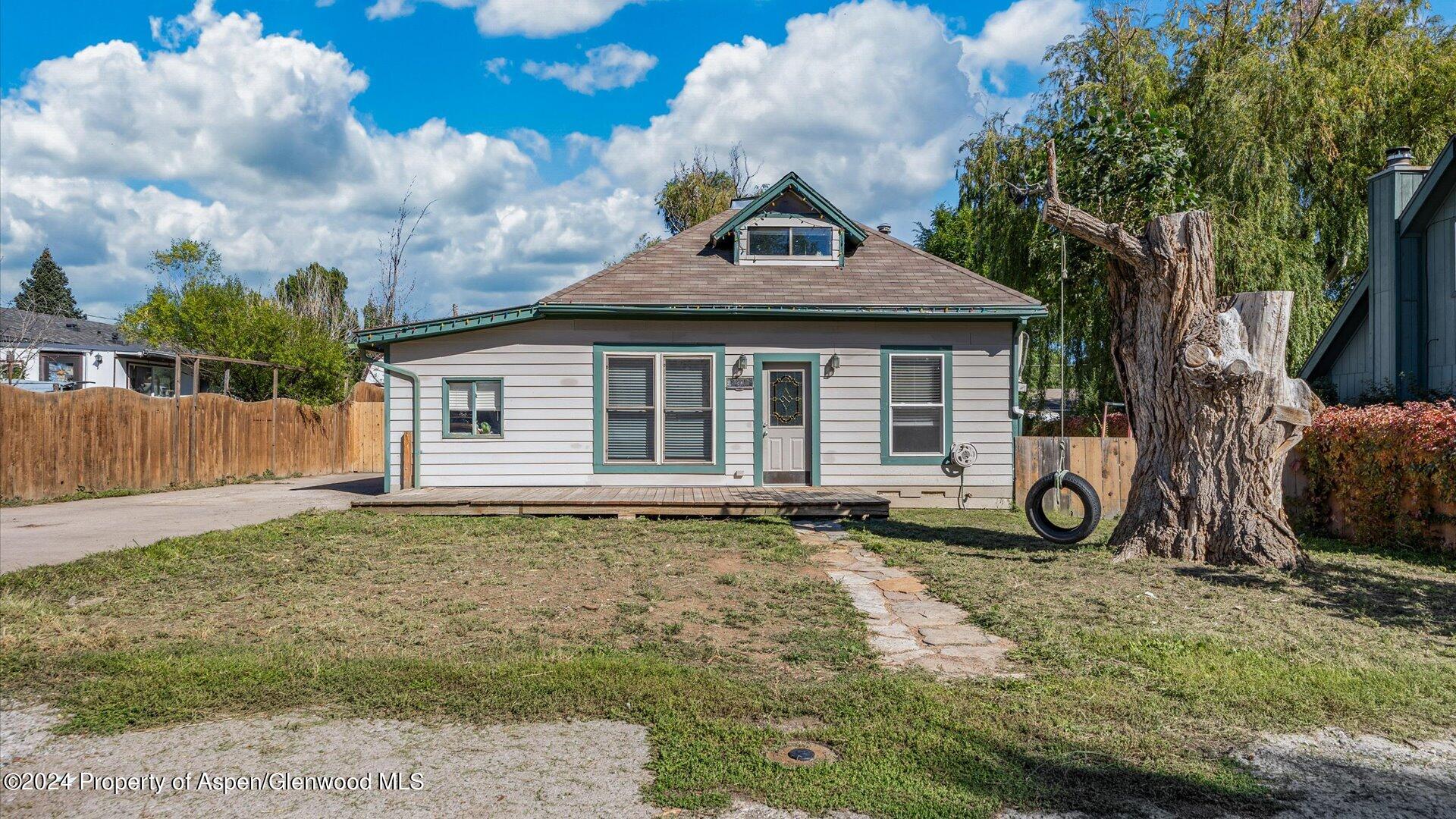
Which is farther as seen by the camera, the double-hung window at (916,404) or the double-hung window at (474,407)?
the double-hung window at (916,404)

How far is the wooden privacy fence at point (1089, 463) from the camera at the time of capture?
41.9ft

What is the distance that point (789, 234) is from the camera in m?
14.1

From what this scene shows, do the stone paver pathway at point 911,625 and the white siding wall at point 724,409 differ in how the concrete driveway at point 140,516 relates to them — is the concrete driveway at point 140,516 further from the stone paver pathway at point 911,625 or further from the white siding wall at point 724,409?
the stone paver pathway at point 911,625

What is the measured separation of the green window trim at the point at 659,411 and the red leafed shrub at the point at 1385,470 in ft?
24.2

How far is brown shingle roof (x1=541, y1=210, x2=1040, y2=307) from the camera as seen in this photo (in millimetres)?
12664

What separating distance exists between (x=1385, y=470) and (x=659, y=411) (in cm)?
871

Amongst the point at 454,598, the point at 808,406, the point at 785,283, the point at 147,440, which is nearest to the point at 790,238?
the point at 785,283

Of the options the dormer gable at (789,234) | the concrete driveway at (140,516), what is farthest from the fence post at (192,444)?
the dormer gable at (789,234)

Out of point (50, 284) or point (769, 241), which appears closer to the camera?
point (769, 241)

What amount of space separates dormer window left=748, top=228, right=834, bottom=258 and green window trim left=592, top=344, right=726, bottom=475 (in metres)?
2.25

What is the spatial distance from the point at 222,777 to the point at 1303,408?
8187mm

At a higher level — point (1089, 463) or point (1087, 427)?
point (1087, 427)

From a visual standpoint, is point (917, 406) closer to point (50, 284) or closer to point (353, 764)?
point (353, 764)

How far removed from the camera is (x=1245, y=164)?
49.3 feet
